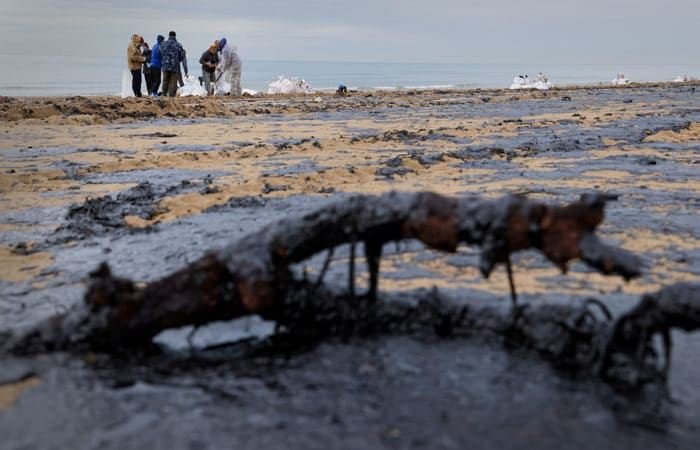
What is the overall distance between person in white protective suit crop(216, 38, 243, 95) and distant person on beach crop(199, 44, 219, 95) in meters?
0.25

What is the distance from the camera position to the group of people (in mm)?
18594

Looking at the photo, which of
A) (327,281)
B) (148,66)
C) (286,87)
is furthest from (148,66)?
(327,281)

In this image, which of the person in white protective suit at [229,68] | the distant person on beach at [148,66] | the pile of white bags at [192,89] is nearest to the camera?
the distant person on beach at [148,66]

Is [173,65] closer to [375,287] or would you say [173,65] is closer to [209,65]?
[209,65]

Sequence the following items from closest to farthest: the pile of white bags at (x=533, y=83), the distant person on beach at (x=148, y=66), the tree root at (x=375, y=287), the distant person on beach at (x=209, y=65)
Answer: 1. the tree root at (x=375, y=287)
2. the distant person on beach at (x=148, y=66)
3. the distant person on beach at (x=209, y=65)
4. the pile of white bags at (x=533, y=83)

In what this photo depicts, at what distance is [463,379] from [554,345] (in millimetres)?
438

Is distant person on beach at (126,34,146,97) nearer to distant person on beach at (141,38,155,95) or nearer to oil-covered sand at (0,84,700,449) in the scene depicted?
distant person on beach at (141,38,155,95)

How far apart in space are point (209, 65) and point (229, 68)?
128 centimetres

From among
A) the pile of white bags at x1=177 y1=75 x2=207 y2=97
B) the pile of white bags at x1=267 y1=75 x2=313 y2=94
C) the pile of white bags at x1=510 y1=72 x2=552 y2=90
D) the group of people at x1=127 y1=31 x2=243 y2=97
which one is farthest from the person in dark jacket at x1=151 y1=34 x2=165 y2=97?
the pile of white bags at x1=510 y1=72 x2=552 y2=90

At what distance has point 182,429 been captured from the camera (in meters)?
Answer: 2.16

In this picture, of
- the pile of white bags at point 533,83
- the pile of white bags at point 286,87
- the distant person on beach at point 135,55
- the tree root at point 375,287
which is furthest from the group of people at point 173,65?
the tree root at point 375,287

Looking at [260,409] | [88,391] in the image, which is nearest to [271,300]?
[260,409]

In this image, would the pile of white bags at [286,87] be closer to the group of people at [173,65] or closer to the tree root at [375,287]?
the group of people at [173,65]

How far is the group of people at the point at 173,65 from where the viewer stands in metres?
18.6
